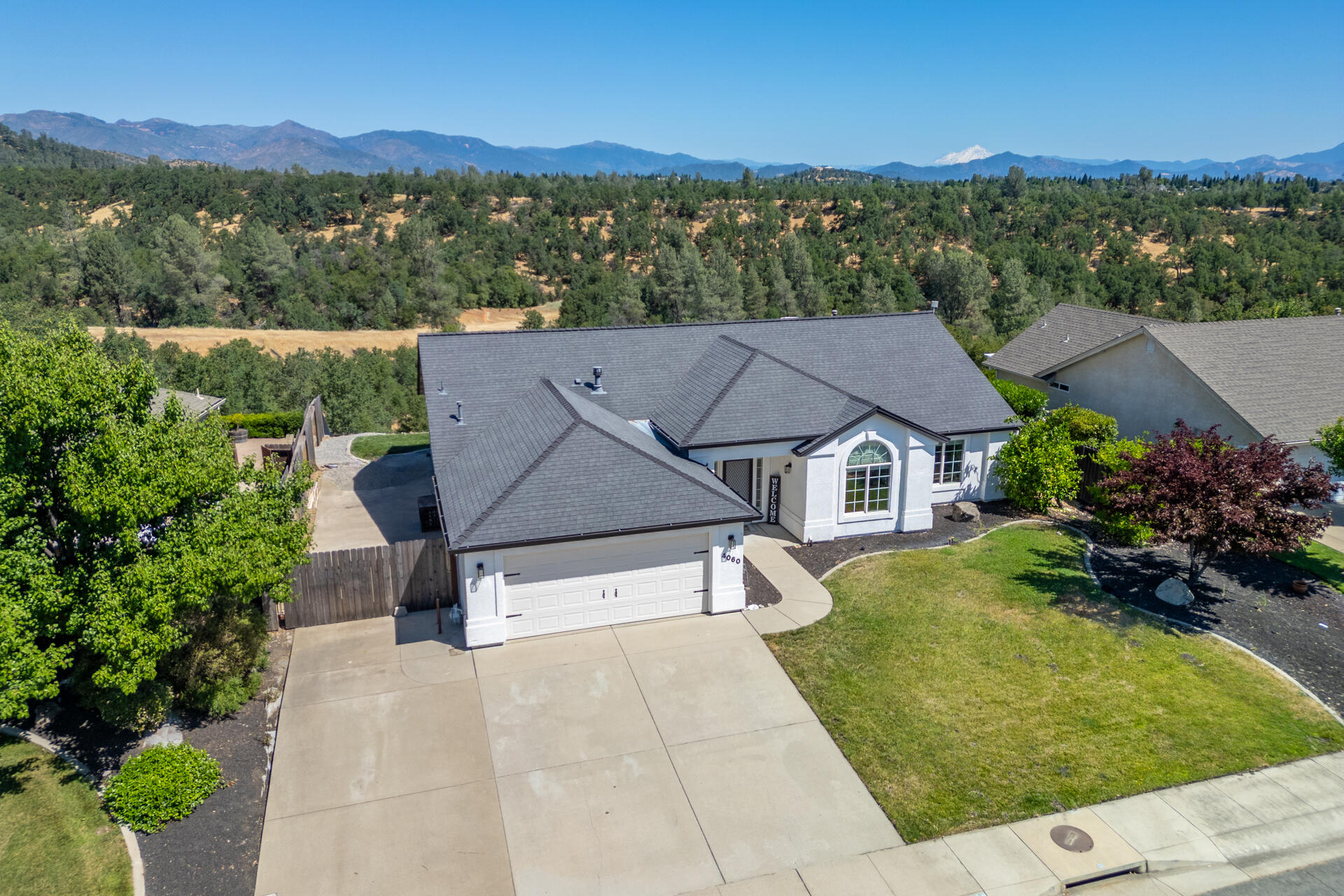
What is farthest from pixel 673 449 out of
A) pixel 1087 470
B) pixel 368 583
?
pixel 1087 470

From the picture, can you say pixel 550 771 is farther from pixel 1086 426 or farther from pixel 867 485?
pixel 1086 426

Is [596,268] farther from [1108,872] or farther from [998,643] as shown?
[1108,872]

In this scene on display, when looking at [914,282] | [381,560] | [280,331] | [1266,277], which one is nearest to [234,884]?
[381,560]

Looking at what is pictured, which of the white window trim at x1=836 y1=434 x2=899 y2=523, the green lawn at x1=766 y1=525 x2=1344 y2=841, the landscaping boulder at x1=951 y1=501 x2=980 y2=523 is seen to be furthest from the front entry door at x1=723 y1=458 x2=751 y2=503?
the landscaping boulder at x1=951 y1=501 x2=980 y2=523

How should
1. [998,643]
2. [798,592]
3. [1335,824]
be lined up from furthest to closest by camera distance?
[798,592], [998,643], [1335,824]

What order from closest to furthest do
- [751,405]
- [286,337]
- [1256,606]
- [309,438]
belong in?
[1256,606]
[751,405]
[309,438]
[286,337]

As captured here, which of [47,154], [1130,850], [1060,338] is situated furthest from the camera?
[47,154]
